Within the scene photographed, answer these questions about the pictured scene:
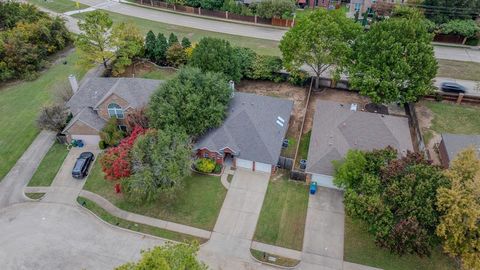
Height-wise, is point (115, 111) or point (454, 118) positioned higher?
point (454, 118)

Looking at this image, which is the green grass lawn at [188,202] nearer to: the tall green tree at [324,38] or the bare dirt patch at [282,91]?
the bare dirt patch at [282,91]

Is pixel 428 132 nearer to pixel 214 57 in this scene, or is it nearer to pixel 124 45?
pixel 214 57

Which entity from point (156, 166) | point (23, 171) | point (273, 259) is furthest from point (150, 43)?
point (273, 259)

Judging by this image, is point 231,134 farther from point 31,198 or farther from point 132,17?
point 132,17

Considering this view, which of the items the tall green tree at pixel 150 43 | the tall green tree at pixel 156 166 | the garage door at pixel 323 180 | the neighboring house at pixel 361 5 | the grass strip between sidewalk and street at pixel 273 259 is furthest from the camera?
the neighboring house at pixel 361 5

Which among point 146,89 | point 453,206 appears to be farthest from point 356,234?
point 146,89

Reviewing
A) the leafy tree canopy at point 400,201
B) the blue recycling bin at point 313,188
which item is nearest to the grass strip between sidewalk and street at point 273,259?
the leafy tree canopy at point 400,201
